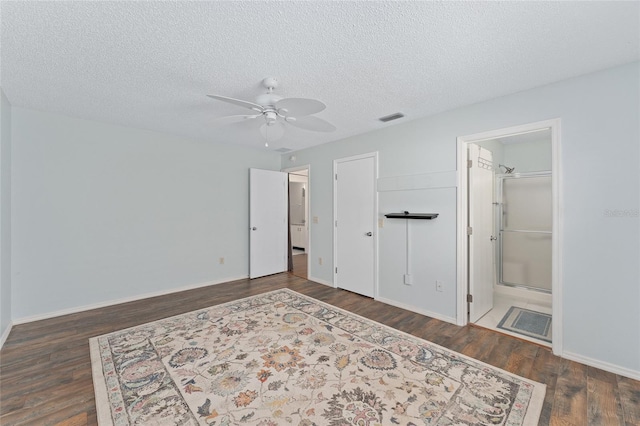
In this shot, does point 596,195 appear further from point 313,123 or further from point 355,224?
point 355,224

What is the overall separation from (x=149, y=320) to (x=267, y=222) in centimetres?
261

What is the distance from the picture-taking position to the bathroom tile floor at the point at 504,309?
295cm

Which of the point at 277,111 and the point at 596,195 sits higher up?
the point at 277,111

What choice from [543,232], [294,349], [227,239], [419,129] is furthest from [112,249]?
[543,232]

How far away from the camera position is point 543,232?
399 centimetres

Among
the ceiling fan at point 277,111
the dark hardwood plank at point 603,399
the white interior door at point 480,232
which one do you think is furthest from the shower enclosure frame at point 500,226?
the ceiling fan at point 277,111

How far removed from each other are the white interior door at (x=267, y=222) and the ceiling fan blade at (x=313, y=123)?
2700 mm

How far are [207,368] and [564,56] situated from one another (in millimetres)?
3808

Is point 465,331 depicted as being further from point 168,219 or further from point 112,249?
point 112,249

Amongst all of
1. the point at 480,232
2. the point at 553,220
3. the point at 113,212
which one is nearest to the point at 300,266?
the point at 113,212

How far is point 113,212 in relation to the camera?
12.3ft

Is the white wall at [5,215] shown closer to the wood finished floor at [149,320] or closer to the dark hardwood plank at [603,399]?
the wood finished floor at [149,320]

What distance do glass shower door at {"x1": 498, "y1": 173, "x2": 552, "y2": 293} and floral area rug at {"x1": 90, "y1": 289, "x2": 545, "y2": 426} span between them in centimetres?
266

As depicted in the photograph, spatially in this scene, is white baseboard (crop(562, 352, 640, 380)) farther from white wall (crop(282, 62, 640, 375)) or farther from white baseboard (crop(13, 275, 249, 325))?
white baseboard (crop(13, 275, 249, 325))
